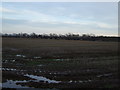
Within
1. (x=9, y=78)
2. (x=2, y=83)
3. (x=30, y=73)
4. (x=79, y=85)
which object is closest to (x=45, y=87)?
(x=79, y=85)

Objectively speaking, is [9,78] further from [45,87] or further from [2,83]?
[45,87]

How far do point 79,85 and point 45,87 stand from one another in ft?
8.77

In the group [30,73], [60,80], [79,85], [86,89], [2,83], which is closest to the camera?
[86,89]

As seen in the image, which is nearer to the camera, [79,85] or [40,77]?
[79,85]

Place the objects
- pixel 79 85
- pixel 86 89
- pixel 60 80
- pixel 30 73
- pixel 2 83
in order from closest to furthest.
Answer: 1. pixel 86 89
2. pixel 79 85
3. pixel 2 83
4. pixel 60 80
5. pixel 30 73

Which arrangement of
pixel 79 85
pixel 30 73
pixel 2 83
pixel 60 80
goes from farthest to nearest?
pixel 30 73
pixel 60 80
pixel 2 83
pixel 79 85

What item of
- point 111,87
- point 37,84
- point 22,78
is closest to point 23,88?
point 37,84

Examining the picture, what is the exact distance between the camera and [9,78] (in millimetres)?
20109

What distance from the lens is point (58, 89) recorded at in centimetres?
1561

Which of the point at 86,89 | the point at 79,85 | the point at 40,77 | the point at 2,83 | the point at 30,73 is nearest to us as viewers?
the point at 86,89

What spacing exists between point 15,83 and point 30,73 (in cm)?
514

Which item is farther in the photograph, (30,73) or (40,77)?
(30,73)

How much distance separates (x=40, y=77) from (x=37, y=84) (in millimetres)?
3626

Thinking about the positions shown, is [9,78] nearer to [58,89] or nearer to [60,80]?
[60,80]
